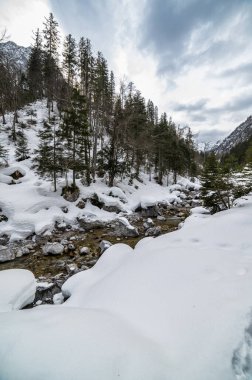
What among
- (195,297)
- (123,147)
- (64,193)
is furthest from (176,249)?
(123,147)

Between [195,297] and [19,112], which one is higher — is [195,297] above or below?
below

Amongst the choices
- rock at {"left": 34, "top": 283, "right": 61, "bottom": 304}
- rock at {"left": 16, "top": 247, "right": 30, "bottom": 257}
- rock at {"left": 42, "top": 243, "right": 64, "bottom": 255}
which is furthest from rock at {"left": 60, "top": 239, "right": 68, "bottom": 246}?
rock at {"left": 34, "top": 283, "right": 61, "bottom": 304}

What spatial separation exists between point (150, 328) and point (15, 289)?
3.18 m

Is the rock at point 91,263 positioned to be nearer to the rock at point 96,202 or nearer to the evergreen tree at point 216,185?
the evergreen tree at point 216,185

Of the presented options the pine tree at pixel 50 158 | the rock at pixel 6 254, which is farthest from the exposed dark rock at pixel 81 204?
the rock at pixel 6 254

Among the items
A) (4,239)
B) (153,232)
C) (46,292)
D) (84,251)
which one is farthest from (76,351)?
(4,239)

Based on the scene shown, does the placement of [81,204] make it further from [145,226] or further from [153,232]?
[153,232]

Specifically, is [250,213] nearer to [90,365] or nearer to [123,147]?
[90,365]

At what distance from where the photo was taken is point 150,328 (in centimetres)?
294

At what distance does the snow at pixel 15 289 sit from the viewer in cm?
405

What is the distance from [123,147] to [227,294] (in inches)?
876

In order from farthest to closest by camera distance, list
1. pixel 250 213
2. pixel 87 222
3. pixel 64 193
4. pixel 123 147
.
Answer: pixel 123 147 < pixel 64 193 < pixel 87 222 < pixel 250 213

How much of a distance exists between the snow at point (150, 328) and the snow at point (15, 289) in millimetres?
913

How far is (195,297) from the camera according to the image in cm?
335
